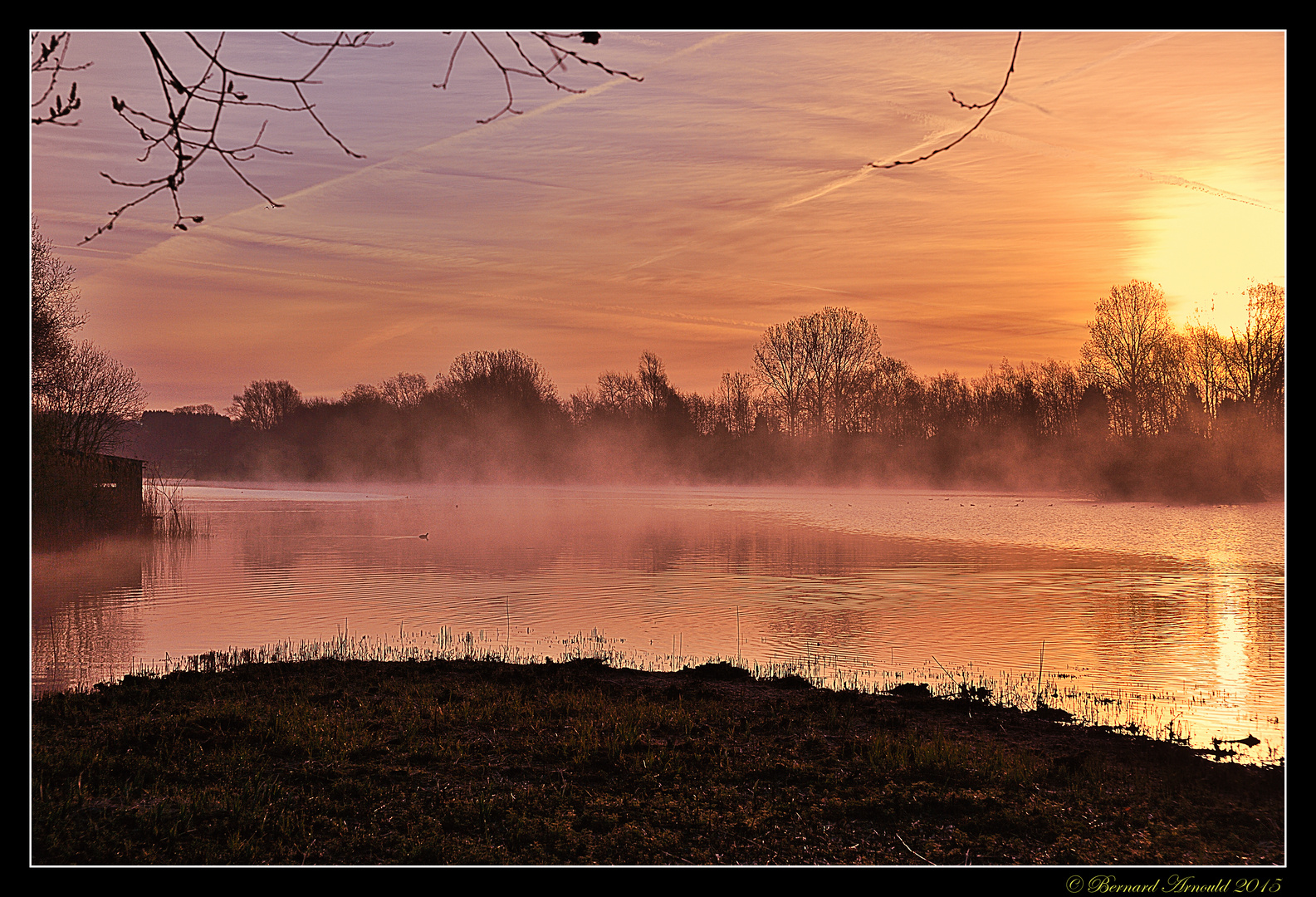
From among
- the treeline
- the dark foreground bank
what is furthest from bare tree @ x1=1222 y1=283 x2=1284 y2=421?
the dark foreground bank

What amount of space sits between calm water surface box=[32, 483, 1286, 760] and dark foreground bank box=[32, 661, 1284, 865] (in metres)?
2.14

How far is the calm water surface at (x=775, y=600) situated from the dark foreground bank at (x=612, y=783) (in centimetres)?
214

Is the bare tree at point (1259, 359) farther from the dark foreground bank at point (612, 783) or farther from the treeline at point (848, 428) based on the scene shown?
the dark foreground bank at point (612, 783)

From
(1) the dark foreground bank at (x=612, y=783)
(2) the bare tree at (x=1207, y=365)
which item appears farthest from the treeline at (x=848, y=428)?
(1) the dark foreground bank at (x=612, y=783)

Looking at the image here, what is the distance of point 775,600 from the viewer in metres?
20.2

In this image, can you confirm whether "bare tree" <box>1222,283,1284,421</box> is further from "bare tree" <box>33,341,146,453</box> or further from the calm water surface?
"bare tree" <box>33,341,146,453</box>

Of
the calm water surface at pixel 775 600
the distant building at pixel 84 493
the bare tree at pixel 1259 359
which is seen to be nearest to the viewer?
the calm water surface at pixel 775 600

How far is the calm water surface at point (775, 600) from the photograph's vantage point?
13.2 metres

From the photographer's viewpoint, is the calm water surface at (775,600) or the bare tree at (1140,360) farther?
the bare tree at (1140,360)

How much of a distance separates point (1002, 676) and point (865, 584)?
9.91 metres

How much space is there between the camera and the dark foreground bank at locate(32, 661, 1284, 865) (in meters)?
6.30

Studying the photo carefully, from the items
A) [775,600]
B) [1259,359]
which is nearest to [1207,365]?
[1259,359]
